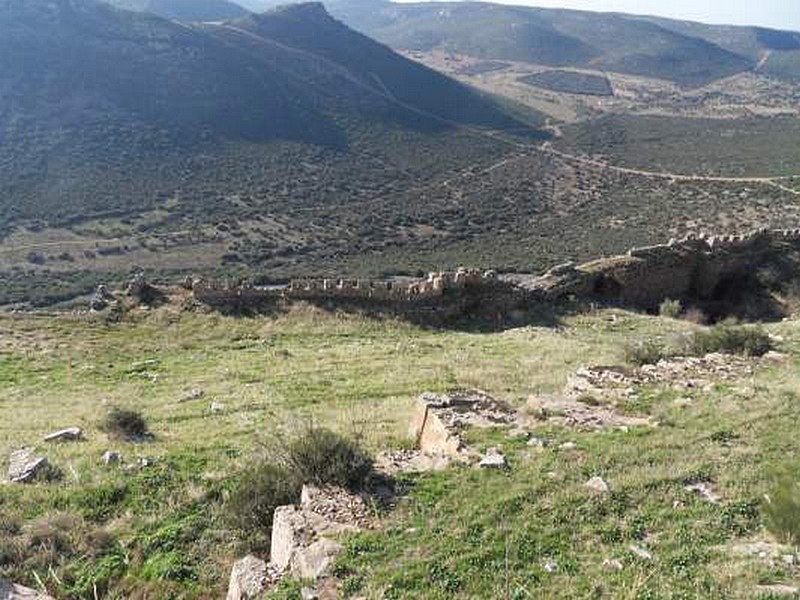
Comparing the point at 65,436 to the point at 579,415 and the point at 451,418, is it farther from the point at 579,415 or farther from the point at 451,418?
the point at 579,415

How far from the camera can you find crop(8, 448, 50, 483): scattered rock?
9453mm

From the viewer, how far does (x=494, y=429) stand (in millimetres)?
10219

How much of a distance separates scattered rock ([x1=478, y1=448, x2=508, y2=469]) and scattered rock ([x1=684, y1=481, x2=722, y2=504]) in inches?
80.5

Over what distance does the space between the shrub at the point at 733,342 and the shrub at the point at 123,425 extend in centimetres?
1077


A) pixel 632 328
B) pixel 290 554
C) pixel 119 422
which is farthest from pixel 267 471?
pixel 632 328

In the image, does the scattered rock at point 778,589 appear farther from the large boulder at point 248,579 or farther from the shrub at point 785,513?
the large boulder at point 248,579

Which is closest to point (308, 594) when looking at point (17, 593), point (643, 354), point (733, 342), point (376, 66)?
point (17, 593)

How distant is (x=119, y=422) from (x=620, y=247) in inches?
1882

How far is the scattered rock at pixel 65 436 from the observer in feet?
37.5

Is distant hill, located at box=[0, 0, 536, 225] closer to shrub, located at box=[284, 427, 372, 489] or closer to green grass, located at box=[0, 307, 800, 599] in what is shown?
green grass, located at box=[0, 307, 800, 599]

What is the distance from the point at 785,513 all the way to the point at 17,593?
735cm

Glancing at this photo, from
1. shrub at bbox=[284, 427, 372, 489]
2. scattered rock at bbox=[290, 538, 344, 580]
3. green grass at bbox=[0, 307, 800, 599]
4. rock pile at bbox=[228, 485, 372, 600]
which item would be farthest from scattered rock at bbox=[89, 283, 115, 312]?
scattered rock at bbox=[290, 538, 344, 580]

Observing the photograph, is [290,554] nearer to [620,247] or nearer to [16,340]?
[16,340]

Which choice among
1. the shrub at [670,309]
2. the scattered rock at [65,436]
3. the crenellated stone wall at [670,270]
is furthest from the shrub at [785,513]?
the crenellated stone wall at [670,270]
